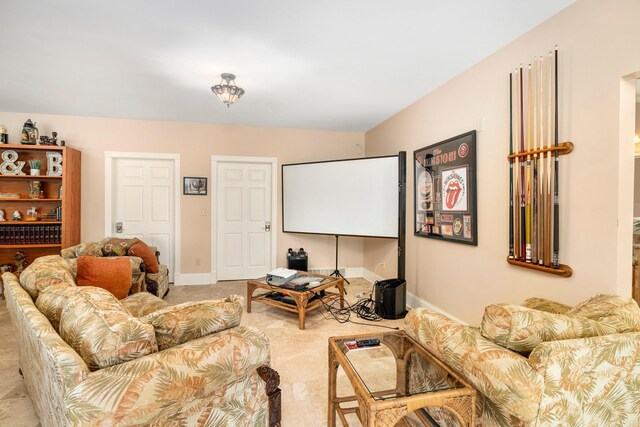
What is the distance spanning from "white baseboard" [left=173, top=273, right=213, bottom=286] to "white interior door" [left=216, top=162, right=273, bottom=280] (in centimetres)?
19

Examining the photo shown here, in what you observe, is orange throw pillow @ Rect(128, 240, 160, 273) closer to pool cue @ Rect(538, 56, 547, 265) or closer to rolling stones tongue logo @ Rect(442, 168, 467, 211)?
rolling stones tongue logo @ Rect(442, 168, 467, 211)

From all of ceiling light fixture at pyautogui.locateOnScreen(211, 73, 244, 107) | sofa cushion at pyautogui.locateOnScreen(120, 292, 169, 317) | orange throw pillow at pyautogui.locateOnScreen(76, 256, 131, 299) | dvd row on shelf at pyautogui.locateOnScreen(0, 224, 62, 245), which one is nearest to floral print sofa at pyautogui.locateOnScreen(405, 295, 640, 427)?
sofa cushion at pyautogui.locateOnScreen(120, 292, 169, 317)

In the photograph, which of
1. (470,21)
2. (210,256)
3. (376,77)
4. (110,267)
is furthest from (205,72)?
(210,256)

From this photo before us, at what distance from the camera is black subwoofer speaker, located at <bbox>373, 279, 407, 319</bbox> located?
3365 millimetres

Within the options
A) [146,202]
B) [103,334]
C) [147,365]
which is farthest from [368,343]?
[146,202]

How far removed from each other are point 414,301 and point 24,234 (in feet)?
16.5

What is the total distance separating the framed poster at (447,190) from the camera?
284 cm

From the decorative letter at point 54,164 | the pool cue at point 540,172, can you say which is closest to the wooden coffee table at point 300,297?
the pool cue at point 540,172

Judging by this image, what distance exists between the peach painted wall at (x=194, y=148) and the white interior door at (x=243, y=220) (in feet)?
0.61

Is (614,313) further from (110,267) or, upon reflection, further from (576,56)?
(110,267)

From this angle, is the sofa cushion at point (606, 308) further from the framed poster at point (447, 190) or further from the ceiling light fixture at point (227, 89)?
the ceiling light fixture at point (227, 89)

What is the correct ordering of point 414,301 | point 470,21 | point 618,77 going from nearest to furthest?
point 618,77
point 470,21
point 414,301

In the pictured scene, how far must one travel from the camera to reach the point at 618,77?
173cm

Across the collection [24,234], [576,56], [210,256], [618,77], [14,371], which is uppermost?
[576,56]
